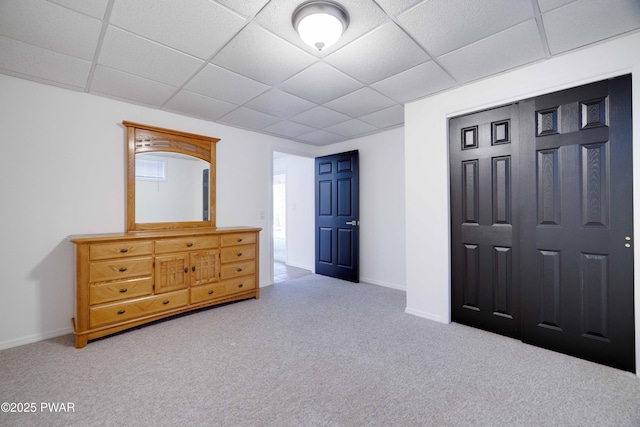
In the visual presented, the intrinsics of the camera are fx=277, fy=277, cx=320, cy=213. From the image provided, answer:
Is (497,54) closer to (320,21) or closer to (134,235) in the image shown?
(320,21)

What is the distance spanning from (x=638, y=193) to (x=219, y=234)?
3817mm

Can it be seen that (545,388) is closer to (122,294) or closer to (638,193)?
(638,193)

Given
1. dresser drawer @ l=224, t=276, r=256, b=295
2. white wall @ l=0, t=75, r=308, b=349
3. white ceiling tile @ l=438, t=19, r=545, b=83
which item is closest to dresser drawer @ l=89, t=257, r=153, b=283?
white wall @ l=0, t=75, r=308, b=349

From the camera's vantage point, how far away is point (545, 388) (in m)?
1.88

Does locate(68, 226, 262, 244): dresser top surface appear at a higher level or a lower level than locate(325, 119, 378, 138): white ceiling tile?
lower

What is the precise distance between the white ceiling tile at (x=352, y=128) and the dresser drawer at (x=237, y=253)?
2.11m

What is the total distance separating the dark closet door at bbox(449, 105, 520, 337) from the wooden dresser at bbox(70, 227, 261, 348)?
8.27 ft

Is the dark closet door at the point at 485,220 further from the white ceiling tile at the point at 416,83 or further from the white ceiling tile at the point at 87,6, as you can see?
the white ceiling tile at the point at 87,6

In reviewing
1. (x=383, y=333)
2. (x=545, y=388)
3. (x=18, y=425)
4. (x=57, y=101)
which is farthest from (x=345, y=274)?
(x=57, y=101)

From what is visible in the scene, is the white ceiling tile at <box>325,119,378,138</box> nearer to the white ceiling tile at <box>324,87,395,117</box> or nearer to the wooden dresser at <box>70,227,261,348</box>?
the white ceiling tile at <box>324,87,395,117</box>

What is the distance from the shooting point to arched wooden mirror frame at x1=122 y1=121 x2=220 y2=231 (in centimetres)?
314

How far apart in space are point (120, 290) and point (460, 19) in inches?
141

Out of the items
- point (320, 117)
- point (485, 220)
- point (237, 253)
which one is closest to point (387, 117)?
point (320, 117)

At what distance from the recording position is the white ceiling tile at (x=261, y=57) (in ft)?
6.59
